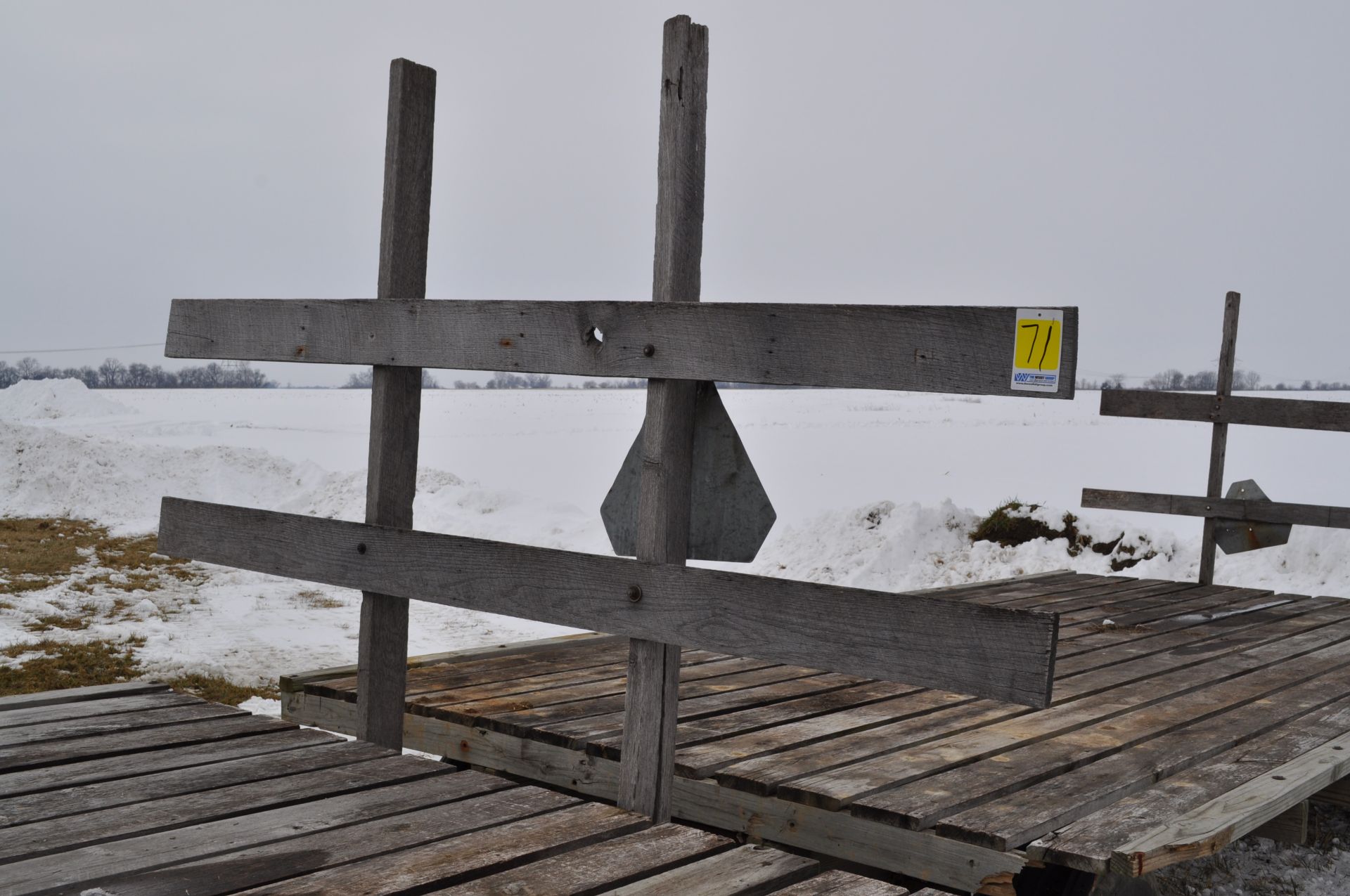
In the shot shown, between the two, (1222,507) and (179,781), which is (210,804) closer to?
(179,781)

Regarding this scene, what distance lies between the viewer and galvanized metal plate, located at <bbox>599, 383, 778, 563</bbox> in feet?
10.2

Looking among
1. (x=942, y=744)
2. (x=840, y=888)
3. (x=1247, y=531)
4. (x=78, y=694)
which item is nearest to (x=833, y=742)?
(x=942, y=744)

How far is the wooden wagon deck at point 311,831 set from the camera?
251 cm

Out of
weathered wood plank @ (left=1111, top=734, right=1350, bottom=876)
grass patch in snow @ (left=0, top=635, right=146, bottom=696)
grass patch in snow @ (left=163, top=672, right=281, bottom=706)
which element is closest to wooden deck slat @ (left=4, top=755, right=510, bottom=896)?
weathered wood plank @ (left=1111, top=734, right=1350, bottom=876)

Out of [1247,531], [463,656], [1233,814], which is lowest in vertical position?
[463,656]

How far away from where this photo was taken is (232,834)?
276 cm

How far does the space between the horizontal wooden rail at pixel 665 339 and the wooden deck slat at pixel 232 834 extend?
→ 117 centimetres

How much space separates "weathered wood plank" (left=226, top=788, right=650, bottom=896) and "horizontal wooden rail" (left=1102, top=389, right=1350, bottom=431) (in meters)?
6.58

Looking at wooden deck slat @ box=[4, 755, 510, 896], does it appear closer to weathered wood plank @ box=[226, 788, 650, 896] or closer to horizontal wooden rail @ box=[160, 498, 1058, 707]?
weathered wood plank @ box=[226, 788, 650, 896]

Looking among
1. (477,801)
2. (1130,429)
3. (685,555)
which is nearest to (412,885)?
(477,801)

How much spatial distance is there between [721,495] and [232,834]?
4.74 ft

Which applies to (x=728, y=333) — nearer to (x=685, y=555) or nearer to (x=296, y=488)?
(x=685, y=555)

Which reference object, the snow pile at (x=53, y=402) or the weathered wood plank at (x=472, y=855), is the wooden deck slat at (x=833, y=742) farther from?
the snow pile at (x=53, y=402)

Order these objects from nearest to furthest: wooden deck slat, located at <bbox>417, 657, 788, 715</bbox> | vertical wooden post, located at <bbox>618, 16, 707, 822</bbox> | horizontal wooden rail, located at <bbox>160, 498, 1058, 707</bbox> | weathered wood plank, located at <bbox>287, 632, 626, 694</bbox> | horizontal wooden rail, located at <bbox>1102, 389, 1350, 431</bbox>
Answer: horizontal wooden rail, located at <bbox>160, 498, 1058, 707</bbox>, vertical wooden post, located at <bbox>618, 16, 707, 822</bbox>, wooden deck slat, located at <bbox>417, 657, 788, 715</bbox>, weathered wood plank, located at <bbox>287, 632, 626, 694</bbox>, horizontal wooden rail, located at <bbox>1102, 389, 1350, 431</bbox>
